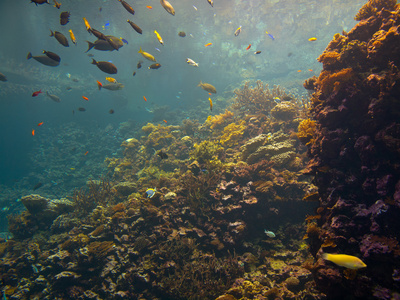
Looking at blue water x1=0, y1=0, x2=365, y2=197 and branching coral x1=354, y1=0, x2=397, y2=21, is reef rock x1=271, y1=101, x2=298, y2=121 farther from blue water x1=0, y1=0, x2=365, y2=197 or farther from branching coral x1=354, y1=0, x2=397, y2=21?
blue water x1=0, y1=0, x2=365, y2=197

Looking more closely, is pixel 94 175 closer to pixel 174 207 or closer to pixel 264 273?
pixel 174 207

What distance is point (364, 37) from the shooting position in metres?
4.04

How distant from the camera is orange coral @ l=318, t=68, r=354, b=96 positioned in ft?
11.9

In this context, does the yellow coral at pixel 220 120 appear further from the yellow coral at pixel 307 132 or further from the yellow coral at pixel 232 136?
the yellow coral at pixel 307 132

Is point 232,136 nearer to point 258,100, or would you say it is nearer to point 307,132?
point 258,100

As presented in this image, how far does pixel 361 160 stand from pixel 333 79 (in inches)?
73.2

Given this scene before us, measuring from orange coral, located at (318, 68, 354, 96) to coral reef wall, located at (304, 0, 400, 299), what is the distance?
0.02 metres

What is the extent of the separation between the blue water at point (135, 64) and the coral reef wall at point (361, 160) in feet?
49.4

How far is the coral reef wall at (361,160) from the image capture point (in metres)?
2.35

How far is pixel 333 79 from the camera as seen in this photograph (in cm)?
386

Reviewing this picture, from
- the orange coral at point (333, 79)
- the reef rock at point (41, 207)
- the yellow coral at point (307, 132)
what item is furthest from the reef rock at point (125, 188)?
the orange coral at point (333, 79)

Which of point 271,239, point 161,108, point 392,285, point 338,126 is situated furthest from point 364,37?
point 161,108

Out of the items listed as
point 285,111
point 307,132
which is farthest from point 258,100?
point 307,132

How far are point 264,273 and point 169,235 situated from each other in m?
2.58
